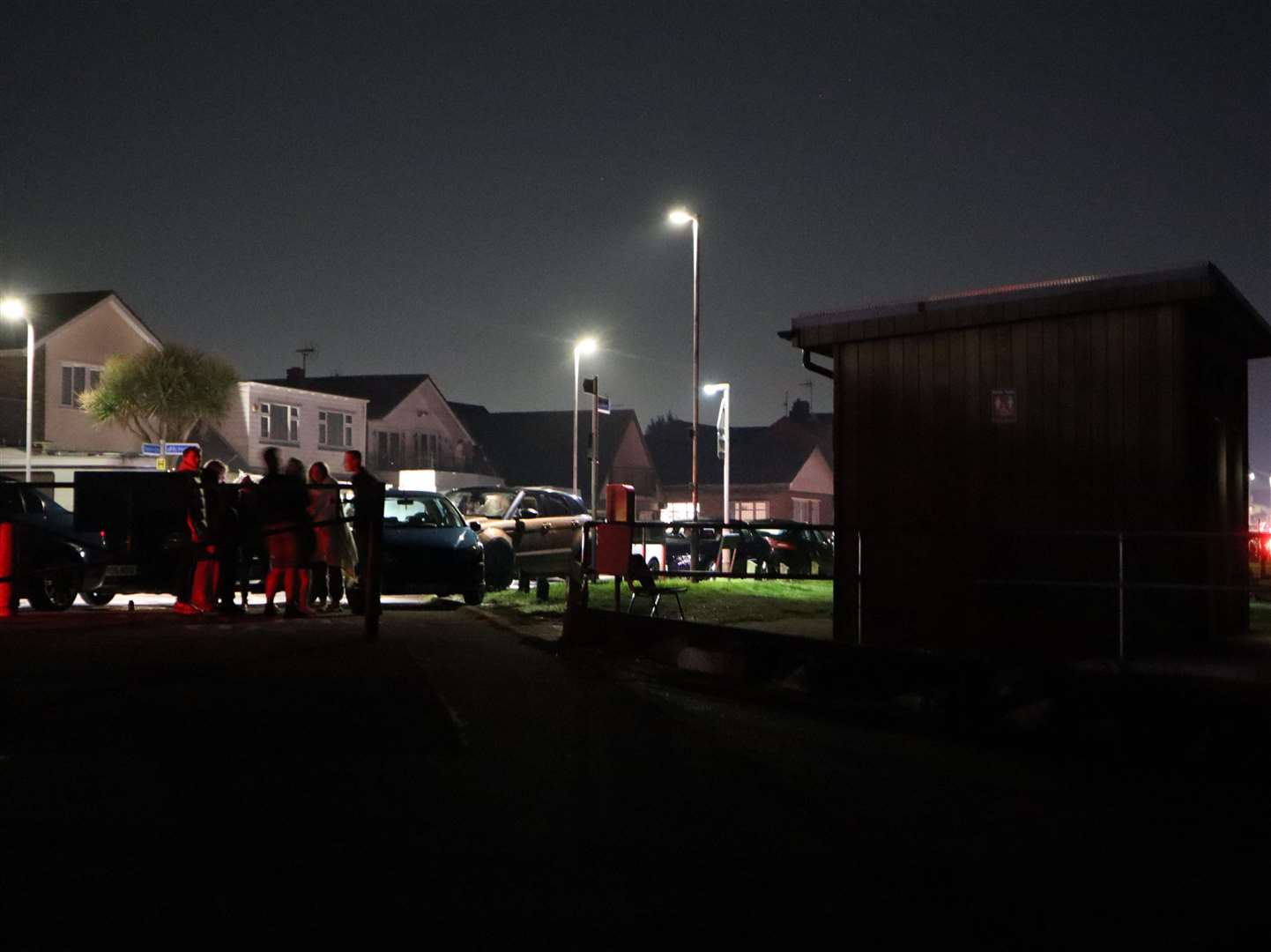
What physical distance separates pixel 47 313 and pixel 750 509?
44655mm

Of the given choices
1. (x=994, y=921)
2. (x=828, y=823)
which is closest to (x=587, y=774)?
(x=828, y=823)

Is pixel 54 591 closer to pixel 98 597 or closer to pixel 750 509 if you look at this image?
pixel 98 597

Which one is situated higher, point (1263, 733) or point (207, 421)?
point (207, 421)

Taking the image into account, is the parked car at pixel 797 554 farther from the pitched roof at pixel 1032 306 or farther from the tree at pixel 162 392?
the tree at pixel 162 392

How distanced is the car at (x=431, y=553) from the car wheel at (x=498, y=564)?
237 cm

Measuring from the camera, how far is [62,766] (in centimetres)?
748

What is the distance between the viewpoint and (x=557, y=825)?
645 centimetres

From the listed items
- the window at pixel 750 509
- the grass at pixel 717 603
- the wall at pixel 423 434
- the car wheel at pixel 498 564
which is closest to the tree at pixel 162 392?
the wall at pixel 423 434

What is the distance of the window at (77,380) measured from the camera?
5541 cm

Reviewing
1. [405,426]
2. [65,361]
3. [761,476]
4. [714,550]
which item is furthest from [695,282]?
[761,476]

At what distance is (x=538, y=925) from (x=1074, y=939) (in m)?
1.68

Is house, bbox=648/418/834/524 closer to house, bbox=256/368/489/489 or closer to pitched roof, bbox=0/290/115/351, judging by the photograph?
house, bbox=256/368/489/489

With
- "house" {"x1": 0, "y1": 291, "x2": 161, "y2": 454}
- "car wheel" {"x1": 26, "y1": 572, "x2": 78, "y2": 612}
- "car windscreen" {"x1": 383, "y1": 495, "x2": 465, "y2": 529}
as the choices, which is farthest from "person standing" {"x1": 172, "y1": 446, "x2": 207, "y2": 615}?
"house" {"x1": 0, "y1": 291, "x2": 161, "y2": 454}

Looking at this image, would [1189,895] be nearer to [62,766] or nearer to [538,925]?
[538,925]
